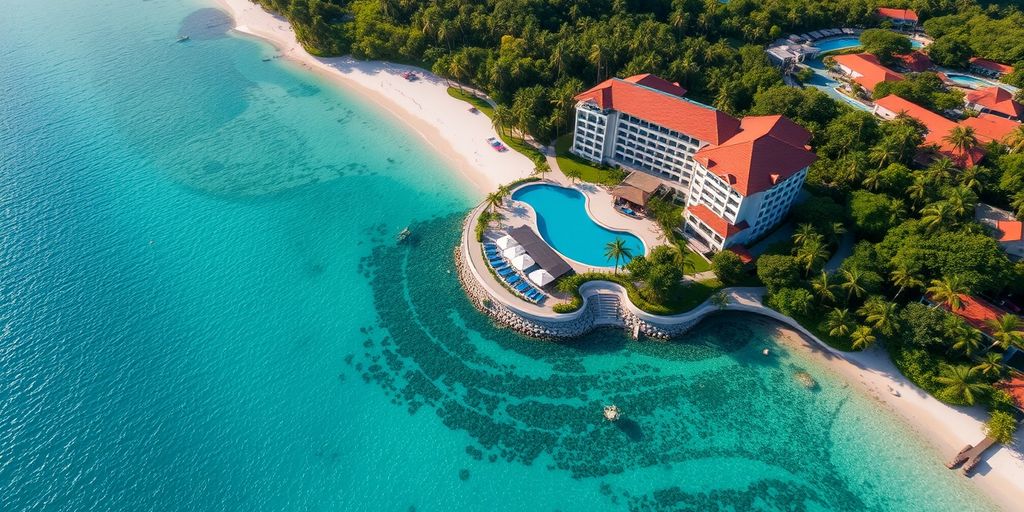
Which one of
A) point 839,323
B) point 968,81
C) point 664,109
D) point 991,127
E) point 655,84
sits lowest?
point 839,323

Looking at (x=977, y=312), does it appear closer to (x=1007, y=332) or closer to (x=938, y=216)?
(x=1007, y=332)

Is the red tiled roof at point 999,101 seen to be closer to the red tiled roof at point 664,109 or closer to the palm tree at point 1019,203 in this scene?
the palm tree at point 1019,203

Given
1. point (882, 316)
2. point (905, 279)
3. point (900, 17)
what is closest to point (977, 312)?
point (905, 279)

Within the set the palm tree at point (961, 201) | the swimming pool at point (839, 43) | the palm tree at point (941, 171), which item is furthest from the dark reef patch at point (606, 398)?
the swimming pool at point (839, 43)

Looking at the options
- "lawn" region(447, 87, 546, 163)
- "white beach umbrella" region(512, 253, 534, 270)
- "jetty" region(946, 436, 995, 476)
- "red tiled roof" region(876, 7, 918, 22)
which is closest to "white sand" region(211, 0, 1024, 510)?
"jetty" region(946, 436, 995, 476)

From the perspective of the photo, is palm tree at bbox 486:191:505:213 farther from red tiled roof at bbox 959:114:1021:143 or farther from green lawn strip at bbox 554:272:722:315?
red tiled roof at bbox 959:114:1021:143

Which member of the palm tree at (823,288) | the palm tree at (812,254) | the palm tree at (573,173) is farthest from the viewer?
the palm tree at (573,173)
